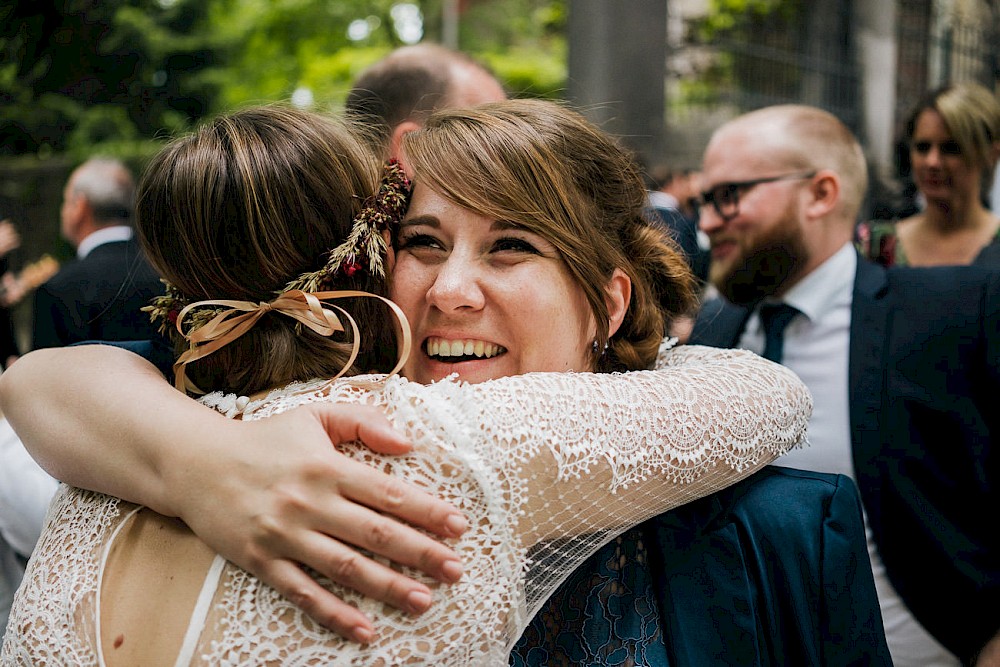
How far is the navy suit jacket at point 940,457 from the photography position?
291cm

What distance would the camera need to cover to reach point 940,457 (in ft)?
9.78

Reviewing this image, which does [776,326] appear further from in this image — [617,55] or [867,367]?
[617,55]

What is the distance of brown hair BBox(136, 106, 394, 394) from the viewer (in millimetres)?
1713

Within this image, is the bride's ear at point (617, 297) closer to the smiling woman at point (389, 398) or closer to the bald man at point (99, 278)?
the smiling woman at point (389, 398)

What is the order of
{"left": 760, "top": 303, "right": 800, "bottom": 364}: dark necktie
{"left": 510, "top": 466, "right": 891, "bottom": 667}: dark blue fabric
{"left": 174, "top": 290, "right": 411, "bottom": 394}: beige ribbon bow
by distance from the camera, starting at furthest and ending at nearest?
{"left": 760, "top": 303, "right": 800, "bottom": 364}: dark necktie < {"left": 510, "top": 466, "right": 891, "bottom": 667}: dark blue fabric < {"left": 174, "top": 290, "right": 411, "bottom": 394}: beige ribbon bow

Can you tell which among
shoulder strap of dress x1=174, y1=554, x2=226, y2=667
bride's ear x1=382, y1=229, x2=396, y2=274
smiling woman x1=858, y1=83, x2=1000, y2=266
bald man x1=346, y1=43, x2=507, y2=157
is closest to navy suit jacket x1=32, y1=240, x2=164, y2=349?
bald man x1=346, y1=43, x2=507, y2=157

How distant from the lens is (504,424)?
1.48 m

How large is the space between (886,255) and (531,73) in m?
16.4

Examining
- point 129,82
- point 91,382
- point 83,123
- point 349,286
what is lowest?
point 83,123

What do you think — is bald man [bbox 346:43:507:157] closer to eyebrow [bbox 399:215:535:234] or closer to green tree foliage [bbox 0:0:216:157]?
green tree foliage [bbox 0:0:216:157]

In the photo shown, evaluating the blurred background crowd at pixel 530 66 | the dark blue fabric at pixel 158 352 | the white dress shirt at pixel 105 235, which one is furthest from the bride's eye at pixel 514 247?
the white dress shirt at pixel 105 235

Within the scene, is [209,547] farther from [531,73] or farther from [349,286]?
[531,73]

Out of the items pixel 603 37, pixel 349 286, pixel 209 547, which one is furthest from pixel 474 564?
pixel 603 37

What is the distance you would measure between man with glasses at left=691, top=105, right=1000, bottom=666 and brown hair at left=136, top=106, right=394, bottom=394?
76.1 inches
